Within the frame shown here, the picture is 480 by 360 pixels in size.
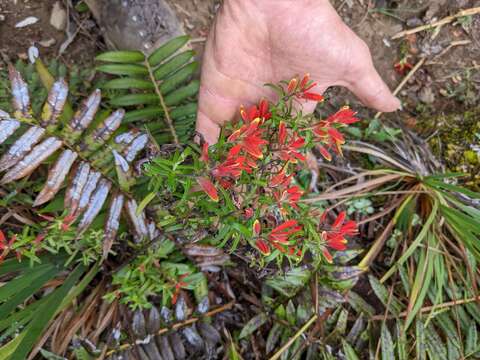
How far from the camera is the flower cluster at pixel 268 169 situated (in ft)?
4.20

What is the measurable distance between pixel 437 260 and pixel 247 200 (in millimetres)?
1257

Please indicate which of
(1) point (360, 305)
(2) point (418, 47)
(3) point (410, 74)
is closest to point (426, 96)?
(3) point (410, 74)

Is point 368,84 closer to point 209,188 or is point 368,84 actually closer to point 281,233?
point 281,233

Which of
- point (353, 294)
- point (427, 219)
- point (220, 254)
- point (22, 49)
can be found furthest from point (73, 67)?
point (427, 219)

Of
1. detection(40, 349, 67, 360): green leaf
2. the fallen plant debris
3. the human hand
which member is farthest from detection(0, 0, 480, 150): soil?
detection(40, 349, 67, 360): green leaf

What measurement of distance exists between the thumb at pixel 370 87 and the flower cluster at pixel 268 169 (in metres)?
0.41

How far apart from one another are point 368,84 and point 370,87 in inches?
0.7

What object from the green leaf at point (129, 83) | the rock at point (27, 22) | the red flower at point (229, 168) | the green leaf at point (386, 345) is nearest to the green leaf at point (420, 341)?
the green leaf at point (386, 345)

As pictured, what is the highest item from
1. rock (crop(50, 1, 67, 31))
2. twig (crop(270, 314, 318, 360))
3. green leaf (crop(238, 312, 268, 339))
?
rock (crop(50, 1, 67, 31))

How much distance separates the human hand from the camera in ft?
5.82

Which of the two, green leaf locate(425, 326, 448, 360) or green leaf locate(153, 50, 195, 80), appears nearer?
green leaf locate(425, 326, 448, 360)

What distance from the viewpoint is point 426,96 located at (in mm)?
2760

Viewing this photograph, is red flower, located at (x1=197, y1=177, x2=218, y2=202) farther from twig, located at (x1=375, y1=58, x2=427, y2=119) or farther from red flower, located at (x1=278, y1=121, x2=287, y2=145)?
twig, located at (x1=375, y1=58, x2=427, y2=119)

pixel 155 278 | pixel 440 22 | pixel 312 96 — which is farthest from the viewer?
pixel 440 22
